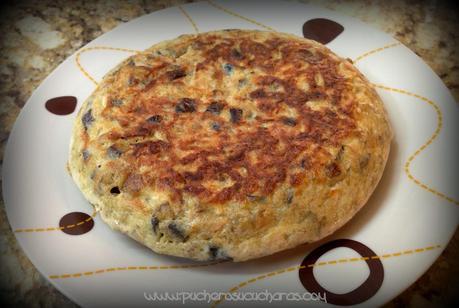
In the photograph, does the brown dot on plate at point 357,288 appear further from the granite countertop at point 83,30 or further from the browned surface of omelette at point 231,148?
Result: the granite countertop at point 83,30

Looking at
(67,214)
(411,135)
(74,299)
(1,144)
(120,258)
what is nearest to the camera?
(74,299)

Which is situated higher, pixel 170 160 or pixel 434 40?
pixel 170 160

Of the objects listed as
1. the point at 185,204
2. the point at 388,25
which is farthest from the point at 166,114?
the point at 388,25

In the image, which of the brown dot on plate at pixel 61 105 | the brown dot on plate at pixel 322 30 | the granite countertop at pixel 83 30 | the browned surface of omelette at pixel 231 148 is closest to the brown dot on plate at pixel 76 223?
the browned surface of omelette at pixel 231 148

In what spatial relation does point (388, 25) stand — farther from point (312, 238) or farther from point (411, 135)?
point (312, 238)

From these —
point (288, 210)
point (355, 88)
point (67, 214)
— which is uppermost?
point (355, 88)

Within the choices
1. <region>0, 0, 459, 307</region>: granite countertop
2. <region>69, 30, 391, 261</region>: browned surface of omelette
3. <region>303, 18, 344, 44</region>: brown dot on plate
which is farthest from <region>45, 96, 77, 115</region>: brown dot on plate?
<region>303, 18, 344, 44</region>: brown dot on plate

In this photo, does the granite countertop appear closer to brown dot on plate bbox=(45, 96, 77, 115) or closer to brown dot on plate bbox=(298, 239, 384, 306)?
brown dot on plate bbox=(45, 96, 77, 115)
